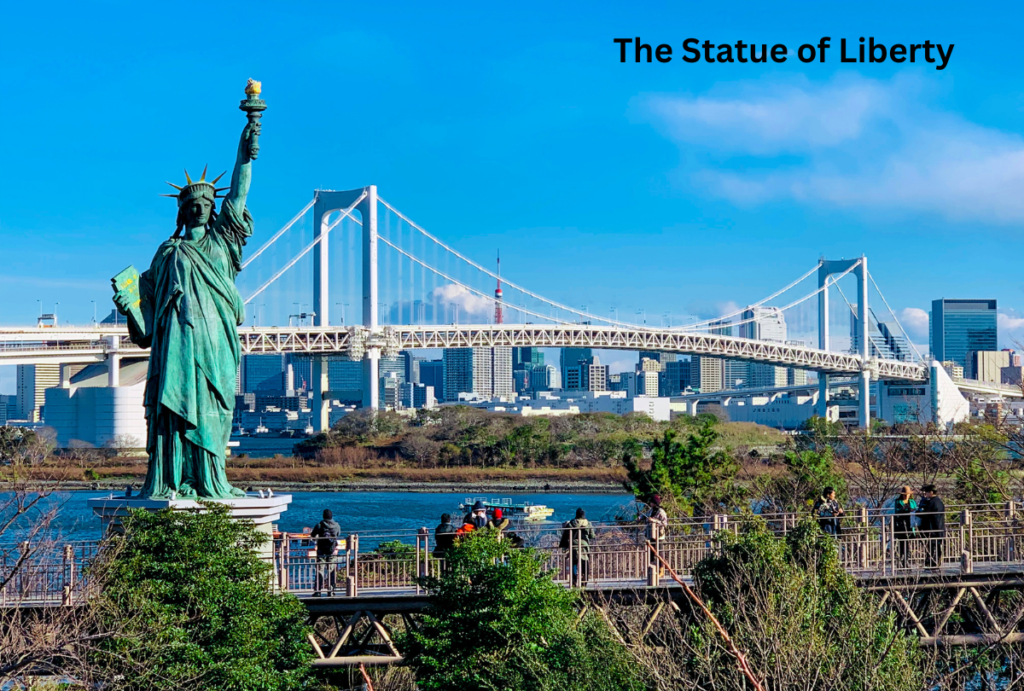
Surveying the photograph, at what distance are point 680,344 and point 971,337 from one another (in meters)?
125

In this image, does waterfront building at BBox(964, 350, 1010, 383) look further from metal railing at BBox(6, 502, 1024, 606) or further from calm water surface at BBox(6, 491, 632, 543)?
metal railing at BBox(6, 502, 1024, 606)

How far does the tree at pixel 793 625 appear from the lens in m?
9.52

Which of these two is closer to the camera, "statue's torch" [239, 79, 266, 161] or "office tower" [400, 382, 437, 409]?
"statue's torch" [239, 79, 266, 161]

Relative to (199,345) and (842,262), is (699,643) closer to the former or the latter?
(199,345)

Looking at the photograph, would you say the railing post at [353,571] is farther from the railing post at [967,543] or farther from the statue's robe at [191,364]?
the railing post at [967,543]

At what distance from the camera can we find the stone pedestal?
11.7m

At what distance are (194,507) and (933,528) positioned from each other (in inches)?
282

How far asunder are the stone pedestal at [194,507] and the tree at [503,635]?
180cm

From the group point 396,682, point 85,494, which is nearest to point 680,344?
point 85,494

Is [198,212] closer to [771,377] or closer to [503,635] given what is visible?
[503,635]

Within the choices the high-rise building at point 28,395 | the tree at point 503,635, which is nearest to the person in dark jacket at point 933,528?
the tree at point 503,635

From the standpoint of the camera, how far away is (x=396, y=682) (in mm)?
14430

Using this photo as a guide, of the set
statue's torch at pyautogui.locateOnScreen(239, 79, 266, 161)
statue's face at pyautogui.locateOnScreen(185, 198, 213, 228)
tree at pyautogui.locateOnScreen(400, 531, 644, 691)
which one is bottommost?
tree at pyautogui.locateOnScreen(400, 531, 644, 691)

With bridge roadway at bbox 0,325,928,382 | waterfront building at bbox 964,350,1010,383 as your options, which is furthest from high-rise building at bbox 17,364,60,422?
waterfront building at bbox 964,350,1010,383
